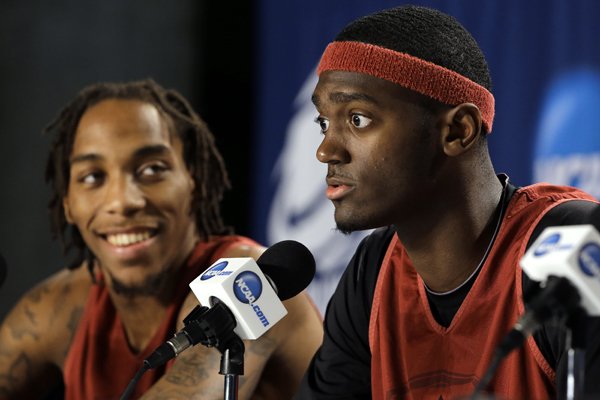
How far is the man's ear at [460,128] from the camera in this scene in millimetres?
1835

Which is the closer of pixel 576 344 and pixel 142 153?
pixel 576 344

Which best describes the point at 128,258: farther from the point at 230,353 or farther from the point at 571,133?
the point at 571,133

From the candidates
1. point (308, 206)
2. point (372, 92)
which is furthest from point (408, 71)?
point (308, 206)

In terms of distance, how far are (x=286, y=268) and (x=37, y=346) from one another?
125cm

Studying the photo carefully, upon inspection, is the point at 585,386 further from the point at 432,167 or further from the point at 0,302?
the point at 0,302

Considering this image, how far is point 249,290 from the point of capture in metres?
1.50

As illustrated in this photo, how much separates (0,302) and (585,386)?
3199mm

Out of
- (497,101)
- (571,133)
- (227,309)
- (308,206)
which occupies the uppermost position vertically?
(227,309)

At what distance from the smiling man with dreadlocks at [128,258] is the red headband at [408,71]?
0.78m

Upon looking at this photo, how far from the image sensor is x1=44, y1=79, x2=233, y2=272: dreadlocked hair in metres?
2.66

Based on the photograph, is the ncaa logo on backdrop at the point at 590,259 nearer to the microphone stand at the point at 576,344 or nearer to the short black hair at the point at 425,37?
the microphone stand at the point at 576,344

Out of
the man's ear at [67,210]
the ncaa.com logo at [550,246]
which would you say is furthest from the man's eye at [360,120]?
the man's ear at [67,210]

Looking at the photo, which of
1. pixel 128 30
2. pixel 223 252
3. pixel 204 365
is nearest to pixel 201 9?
pixel 128 30

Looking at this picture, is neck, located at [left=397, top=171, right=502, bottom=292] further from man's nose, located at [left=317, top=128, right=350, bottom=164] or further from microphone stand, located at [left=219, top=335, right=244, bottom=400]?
microphone stand, located at [left=219, top=335, right=244, bottom=400]
